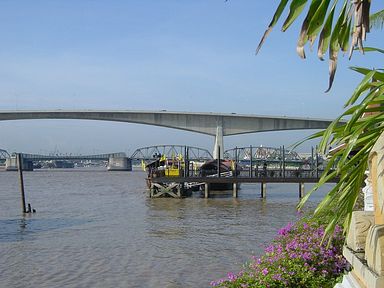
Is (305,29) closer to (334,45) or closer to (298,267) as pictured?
(334,45)

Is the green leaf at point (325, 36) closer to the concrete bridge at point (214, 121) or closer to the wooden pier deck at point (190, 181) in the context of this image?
the wooden pier deck at point (190, 181)

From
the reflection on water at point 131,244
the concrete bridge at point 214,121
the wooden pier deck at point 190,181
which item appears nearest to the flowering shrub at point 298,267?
the reflection on water at point 131,244

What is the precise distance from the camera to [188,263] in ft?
47.5

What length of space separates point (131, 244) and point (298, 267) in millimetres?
12375

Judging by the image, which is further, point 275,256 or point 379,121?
point 275,256

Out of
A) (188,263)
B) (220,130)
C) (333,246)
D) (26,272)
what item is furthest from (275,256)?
(220,130)

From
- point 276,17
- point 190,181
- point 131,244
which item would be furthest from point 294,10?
point 190,181

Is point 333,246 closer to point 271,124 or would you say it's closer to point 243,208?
point 243,208

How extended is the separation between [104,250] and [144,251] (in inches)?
52.8

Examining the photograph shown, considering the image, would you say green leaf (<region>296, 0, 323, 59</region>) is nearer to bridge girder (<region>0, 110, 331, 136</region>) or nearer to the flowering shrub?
the flowering shrub

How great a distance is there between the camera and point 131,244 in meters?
18.1

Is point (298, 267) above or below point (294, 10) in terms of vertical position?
below

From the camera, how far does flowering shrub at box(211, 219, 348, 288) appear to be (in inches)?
243

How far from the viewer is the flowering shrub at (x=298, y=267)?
20.2ft
